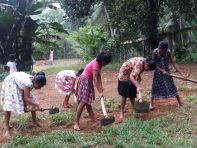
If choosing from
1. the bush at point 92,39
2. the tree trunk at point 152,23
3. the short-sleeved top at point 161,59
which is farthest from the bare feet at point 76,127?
the bush at point 92,39

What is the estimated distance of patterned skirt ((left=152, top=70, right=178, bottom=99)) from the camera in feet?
26.6

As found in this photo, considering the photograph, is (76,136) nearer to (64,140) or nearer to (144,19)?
(64,140)

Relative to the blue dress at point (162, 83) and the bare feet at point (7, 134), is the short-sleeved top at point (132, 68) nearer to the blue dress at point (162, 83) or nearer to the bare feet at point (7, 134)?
the blue dress at point (162, 83)

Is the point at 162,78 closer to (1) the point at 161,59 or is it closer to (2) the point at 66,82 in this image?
(1) the point at 161,59

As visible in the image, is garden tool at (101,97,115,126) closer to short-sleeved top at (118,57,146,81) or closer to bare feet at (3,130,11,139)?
short-sleeved top at (118,57,146,81)

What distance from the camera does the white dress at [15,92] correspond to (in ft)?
22.2

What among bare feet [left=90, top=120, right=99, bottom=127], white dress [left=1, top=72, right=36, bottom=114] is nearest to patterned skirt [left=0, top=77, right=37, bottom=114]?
white dress [left=1, top=72, right=36, bottom=114]

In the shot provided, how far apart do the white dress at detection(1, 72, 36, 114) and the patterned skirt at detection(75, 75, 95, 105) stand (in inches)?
32.6

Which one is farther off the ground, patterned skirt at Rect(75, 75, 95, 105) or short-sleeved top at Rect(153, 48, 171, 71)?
short-sleeved top at Rect(153, 48, 171, 71)

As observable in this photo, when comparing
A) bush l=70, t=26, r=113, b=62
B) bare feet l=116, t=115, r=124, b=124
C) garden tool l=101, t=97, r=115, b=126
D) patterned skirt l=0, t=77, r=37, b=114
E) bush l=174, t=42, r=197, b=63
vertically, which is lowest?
bare feet l=116, t=115, r=124, b=124

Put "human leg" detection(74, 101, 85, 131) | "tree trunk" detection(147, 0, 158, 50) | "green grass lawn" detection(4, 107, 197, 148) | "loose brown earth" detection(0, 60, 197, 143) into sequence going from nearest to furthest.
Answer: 1. "green grass lawn" detection(4, 107, 197, 148)
2. "human leg" detection(74, 101, 85, 131)
3. "loose brown earth" detection(0, 60, 197, 143)
4. "tree trunk" detection(147, 0, 158, 50)

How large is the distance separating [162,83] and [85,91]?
1.82m

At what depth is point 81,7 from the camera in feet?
56.0

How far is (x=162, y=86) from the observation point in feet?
26.6
